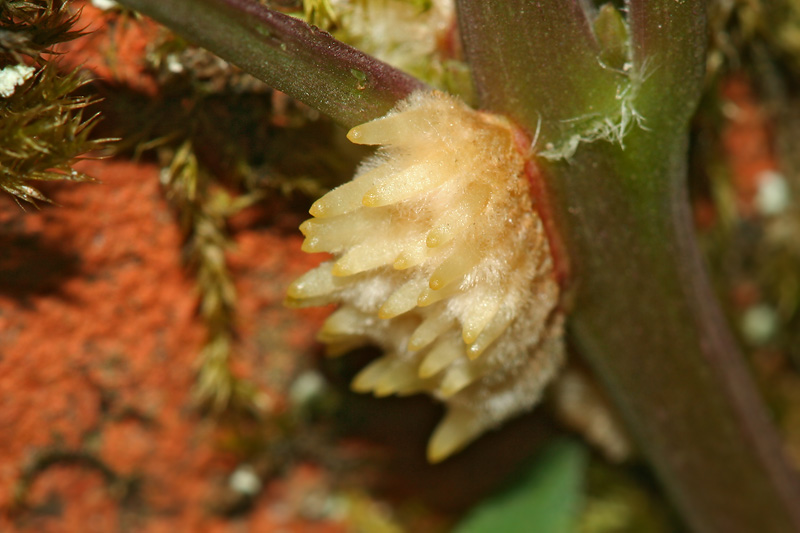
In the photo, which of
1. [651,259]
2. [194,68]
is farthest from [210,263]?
[651,259]

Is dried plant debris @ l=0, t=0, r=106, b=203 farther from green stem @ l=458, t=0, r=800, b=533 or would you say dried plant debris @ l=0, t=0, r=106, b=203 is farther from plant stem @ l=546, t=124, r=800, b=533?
plant stem @ l=546, t=124, r=800, b=533

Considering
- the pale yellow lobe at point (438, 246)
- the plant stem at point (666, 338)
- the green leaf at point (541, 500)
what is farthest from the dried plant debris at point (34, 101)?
the green leaf at point (541, 500)

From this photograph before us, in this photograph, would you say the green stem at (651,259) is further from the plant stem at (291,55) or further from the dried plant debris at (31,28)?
the dried plant debris at (31,28)

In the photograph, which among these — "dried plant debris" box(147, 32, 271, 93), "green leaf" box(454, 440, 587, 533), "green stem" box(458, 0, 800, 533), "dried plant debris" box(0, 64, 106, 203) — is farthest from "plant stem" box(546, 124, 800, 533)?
"dried plant debris" box(0, 64, 106, 203)

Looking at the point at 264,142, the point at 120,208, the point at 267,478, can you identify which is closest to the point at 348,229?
the point at 264,142

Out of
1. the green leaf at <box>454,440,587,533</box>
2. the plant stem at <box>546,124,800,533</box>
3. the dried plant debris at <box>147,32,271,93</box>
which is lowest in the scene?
the green leaf at <box>454,440,587,533</box>

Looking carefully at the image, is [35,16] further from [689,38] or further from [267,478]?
[267,478]

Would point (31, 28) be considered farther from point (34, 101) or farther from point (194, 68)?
point (194, 68)
